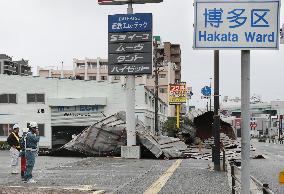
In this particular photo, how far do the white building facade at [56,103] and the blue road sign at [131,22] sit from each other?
935 inches

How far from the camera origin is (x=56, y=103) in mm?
49594

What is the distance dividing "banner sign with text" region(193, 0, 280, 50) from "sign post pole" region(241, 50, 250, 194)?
0.19 meters

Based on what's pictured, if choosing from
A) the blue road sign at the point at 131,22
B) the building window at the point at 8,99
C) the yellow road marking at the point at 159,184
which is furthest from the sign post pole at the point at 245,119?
the building window at the point at 8,99

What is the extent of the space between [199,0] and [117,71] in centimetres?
2032

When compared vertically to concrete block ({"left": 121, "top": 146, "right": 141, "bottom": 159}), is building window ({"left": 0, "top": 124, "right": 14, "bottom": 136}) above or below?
below

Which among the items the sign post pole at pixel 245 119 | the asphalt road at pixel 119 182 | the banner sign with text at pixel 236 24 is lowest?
the asphalt road at pixel 119 182

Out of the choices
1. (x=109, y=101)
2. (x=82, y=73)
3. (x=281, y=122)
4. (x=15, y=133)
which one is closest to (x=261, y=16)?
(x=15, y=133)

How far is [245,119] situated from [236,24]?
3.02ft

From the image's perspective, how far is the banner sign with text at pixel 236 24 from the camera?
4.91m

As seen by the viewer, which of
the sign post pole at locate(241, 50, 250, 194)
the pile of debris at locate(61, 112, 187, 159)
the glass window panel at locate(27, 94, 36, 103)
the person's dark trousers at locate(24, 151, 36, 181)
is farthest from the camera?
the glass window panel at locate(27, 94, 36, 103)

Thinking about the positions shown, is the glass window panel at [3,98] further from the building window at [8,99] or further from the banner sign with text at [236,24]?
the banner sign with text at [236,24]

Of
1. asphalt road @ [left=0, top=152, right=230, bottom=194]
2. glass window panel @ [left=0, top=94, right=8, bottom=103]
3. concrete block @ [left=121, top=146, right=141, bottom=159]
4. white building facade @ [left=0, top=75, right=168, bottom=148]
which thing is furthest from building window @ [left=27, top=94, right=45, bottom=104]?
asphalt road @ [left=0, top=152, right=230, bottom=194]

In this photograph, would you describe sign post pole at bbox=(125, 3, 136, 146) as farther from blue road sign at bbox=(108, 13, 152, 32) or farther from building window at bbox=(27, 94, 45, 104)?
building window at bbox=(27, 94, 45, 104)

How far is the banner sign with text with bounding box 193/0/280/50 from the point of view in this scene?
16.1 ft
